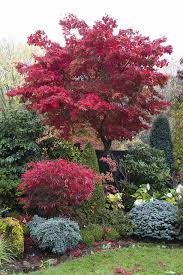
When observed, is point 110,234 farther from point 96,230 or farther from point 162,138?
point 162,138

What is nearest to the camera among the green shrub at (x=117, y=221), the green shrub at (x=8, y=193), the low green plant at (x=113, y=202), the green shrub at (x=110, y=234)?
the green shrub at (x=110, y=234)

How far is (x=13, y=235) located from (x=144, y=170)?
5.33 metres

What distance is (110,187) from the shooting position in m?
11.9

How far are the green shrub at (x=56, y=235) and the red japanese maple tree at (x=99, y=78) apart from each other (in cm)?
362

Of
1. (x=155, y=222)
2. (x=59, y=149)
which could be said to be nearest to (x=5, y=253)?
(x=155, y=222)

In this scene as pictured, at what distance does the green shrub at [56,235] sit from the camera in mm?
8602

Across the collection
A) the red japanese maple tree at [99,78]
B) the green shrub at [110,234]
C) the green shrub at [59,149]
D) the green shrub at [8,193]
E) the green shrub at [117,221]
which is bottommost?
the green shrub at [110,234]

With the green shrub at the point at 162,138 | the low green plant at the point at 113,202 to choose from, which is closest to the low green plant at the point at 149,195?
the low green plant at the point at 113,202

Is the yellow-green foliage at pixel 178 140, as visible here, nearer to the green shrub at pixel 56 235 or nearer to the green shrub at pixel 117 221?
the green shrub at pixel 117 221

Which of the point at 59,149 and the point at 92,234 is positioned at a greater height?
the point at 59,149

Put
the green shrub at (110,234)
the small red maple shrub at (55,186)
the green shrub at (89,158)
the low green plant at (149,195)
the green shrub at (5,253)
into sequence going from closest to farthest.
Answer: the green shrub at (5,253) < the small red maple shrub at (55,186) < the green shrub at (110,234) < the green shrub at (89,158) < the low green plant at (149,195)

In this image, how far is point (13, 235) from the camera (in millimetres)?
8625

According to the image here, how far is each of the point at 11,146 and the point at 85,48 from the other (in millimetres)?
3228

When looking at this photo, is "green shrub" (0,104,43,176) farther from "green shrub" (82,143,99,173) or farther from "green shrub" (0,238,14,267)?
"green shrub" (0,238,14,267)
